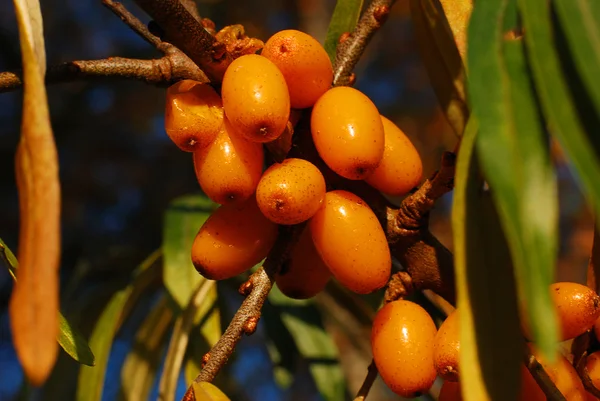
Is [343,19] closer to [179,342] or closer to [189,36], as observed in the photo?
[189,36]

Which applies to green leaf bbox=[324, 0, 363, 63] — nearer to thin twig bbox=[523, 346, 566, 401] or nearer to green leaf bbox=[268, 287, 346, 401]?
thin twig bbox=[523, 346, 566, 401]

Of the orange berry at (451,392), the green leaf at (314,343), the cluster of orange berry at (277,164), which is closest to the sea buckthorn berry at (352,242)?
the cluster of orange berry at (277,164)

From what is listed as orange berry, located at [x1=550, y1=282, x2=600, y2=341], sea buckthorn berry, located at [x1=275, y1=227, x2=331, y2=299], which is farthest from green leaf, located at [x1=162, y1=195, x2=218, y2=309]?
orange berry, located at [x1=550, y1=282, x2=600, y2=341]

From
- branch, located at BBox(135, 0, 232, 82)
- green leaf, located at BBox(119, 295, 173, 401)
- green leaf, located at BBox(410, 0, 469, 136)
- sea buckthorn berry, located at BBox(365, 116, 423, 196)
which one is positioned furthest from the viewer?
green leaf, located at BBox(119, 295, 173, 401)

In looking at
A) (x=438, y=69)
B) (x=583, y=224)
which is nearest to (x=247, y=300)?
(x=438, y=69)

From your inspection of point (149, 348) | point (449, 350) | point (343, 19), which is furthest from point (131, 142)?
point (449, 350)

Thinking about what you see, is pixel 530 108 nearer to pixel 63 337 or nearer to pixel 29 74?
pixel 29 74

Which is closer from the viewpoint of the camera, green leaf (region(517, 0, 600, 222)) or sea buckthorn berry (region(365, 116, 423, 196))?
green leaf (region(517, 0, 600, 222))

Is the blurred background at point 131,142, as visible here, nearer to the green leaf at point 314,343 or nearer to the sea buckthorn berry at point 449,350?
the green leaf at point 314,343
